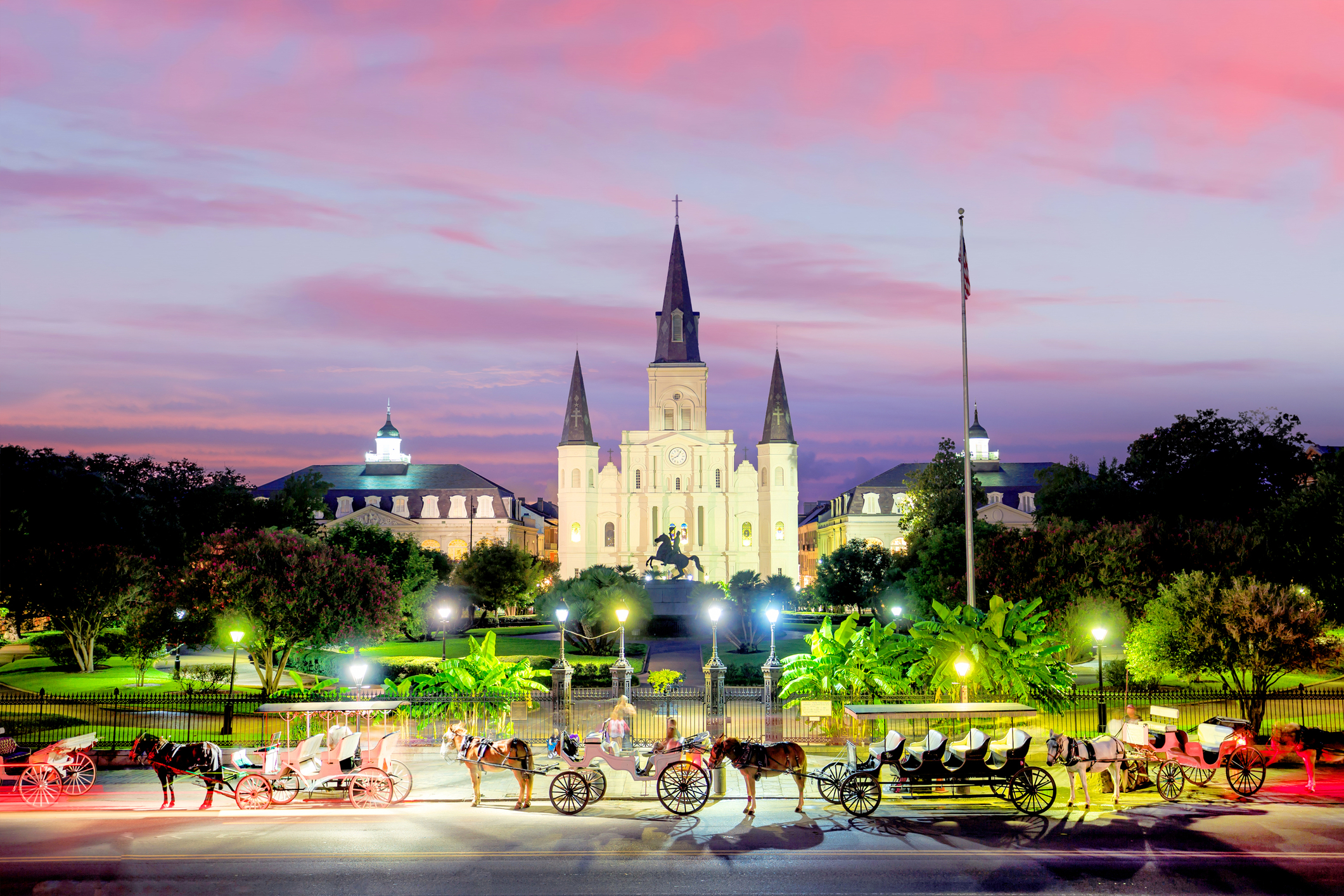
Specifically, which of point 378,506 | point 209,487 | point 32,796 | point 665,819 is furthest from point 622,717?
point 378,506

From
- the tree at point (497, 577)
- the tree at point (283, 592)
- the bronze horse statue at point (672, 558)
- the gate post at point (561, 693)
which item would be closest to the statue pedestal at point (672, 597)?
the bronze horse statue at point (672, 558)

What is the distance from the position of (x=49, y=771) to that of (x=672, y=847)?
32.3 feet

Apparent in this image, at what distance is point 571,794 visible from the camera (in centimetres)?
1587

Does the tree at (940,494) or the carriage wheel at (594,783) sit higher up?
the tree at (940,494)

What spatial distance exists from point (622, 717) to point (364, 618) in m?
13.8

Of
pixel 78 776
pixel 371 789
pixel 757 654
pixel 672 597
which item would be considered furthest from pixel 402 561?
pixel 371 789

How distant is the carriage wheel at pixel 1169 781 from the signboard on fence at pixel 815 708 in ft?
26.8

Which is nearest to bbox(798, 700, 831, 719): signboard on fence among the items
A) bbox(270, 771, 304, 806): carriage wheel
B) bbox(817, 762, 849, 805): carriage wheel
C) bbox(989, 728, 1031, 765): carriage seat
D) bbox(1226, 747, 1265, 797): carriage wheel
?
bbox(817, 762, 849, 805): carriage wheel

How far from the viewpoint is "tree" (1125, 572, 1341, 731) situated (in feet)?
68.3

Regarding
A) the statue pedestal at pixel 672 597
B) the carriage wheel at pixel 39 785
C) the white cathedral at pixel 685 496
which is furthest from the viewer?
the white cathedral at pixel 685 496

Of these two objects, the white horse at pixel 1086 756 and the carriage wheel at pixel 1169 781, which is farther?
the carriage wheel at pixel 1169 781

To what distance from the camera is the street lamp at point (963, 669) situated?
2047cm

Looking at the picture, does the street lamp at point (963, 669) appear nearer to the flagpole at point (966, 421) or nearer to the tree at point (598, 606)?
the flagpole at point (966, 421)

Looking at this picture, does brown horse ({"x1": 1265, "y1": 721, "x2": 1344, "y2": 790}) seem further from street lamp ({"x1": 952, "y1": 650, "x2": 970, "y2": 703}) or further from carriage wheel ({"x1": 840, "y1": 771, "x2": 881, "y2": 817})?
carriage wheel ({"x1": 840, "y1": 771, "x2": 881, "y2": 817})
